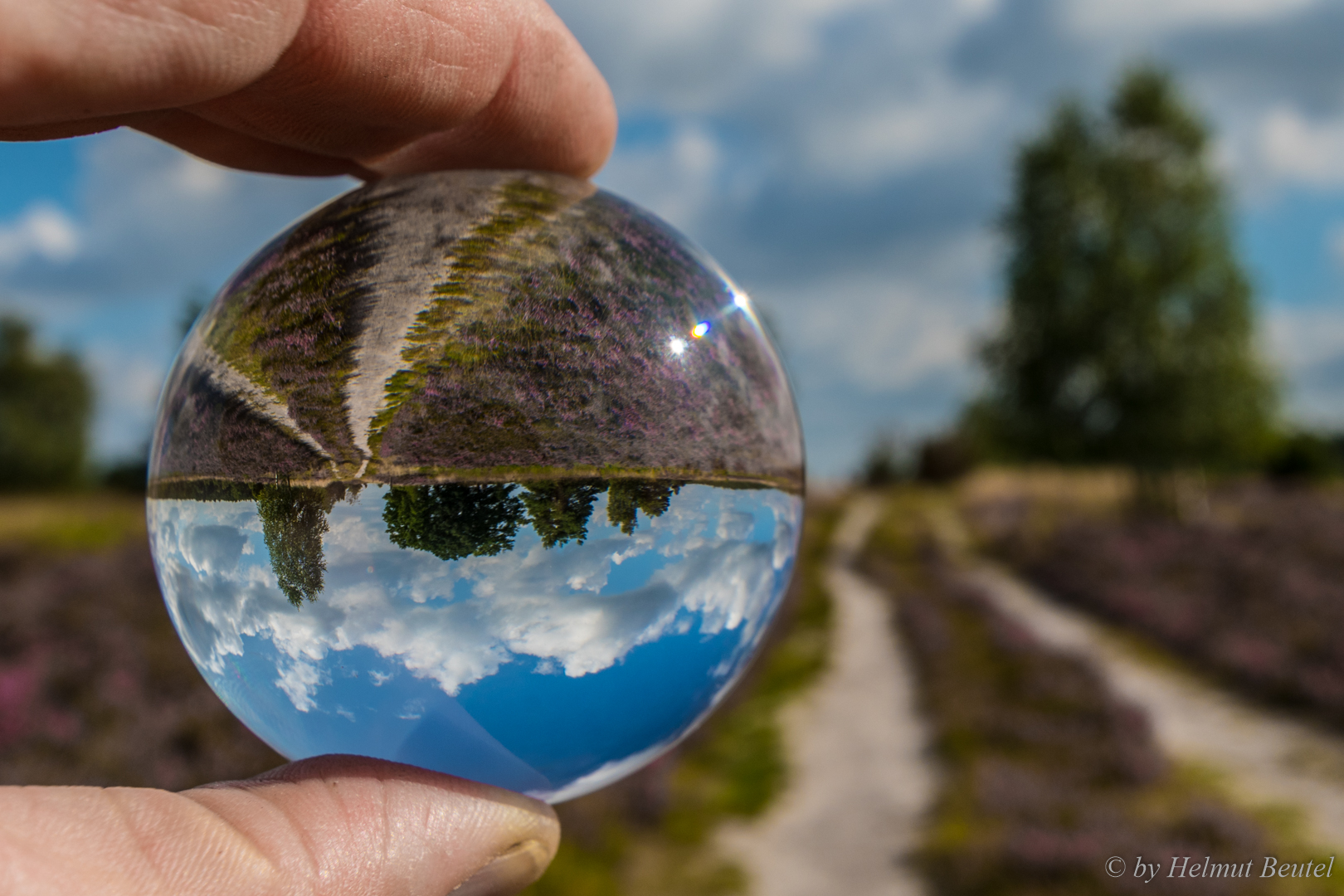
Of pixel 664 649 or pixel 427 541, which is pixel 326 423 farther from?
pixel 664 649

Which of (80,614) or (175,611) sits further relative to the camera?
(80,614)

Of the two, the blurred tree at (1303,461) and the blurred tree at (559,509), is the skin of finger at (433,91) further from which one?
the blurred tree at (1303,461)

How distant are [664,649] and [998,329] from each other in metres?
25.4

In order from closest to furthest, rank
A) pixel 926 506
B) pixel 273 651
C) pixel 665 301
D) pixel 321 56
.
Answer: pixel 273 651, pixel 665 301, pixel 321 56, pixel 926 506

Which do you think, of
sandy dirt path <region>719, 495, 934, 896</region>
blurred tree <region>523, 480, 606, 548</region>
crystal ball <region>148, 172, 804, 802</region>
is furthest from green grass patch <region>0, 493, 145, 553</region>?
blurred tree <region>523, 480, 606, 548</region>

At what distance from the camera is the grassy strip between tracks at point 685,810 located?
725cm

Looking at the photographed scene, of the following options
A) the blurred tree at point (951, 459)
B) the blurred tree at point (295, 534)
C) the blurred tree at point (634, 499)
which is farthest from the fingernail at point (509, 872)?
the blurred tree at point (951, 459)

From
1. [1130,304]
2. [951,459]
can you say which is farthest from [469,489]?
[951,459]

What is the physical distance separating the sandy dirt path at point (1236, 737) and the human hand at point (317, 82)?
8.25 metres

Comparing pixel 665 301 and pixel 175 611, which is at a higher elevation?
pixel 665 301

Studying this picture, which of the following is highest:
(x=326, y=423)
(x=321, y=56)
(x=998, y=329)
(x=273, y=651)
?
(x=998, y=329)

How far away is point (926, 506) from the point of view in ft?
109

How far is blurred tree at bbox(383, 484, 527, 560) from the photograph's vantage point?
5.28ft

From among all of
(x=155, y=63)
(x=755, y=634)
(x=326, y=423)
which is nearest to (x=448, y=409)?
Result: (x=326, y=423)
